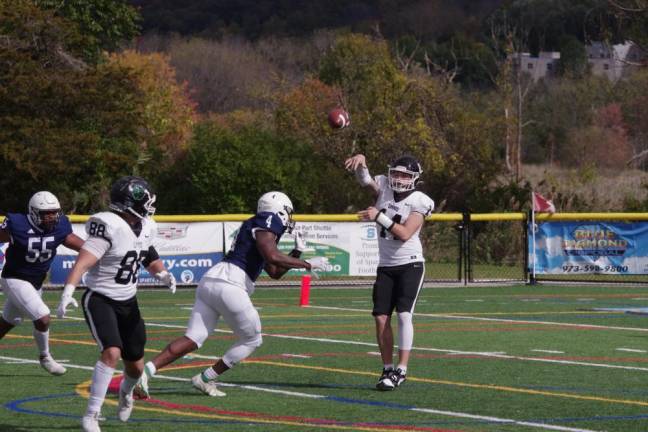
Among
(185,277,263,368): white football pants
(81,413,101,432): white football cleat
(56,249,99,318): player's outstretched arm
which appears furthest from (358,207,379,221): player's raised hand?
(81,413,101,432): white football cleat

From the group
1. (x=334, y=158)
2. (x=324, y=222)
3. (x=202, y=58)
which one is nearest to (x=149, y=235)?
(x=324, y=222)

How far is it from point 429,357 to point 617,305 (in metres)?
9.90

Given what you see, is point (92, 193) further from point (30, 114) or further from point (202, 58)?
point (202, 58)

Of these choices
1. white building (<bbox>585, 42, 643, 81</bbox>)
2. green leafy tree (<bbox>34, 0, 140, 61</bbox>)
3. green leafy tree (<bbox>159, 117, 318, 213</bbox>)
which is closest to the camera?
green leafy tree (<bbox>159, 117, 318, 213</bbox>)

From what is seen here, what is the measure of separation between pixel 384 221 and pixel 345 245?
16.4 meters

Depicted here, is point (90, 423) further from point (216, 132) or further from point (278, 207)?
point (216, 132)

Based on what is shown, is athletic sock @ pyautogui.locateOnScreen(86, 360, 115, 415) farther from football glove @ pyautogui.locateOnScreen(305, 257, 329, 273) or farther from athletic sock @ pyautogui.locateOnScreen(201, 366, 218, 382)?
football glove @ pyautogui.locateOnScreen(305, 257, 329, 273)

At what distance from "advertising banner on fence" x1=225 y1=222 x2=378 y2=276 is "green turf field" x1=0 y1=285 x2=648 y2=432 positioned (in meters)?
6.39

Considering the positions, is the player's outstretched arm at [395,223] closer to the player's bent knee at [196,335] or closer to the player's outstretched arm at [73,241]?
the player's bent knee at [196,335]

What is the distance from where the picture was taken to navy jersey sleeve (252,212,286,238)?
11234mm

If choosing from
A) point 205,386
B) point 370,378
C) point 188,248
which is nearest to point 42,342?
point 205,386

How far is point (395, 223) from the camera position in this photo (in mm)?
12398

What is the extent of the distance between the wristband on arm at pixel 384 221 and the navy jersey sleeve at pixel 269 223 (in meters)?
1.23

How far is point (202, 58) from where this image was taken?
334 feet
